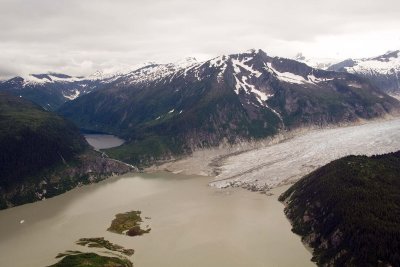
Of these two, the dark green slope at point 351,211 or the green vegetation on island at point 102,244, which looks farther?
the green vegetation on island at point 102,244

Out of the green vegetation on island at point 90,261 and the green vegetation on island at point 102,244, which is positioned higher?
the green vegetation on island at point 90,261

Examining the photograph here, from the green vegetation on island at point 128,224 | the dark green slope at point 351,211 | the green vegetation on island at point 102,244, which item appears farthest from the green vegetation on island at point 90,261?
the dark green slope at point 351,211

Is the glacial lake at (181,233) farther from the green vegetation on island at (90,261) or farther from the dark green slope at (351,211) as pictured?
the dark green slope at (351,211)

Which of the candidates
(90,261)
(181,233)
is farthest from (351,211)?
(90,261)

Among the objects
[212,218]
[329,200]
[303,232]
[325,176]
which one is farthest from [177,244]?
[325,176]

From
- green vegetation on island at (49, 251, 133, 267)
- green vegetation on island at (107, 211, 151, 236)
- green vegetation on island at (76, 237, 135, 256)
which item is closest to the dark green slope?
green vegetation on island at (107, 211, 151, 236)

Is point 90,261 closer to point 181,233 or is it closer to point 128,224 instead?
point 181,233

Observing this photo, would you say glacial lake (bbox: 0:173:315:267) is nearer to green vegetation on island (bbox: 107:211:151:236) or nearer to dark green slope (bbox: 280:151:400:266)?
green vegetation on island (bbox: 107:211:151:236)

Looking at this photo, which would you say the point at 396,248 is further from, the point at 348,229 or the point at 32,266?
the point at 32,266
